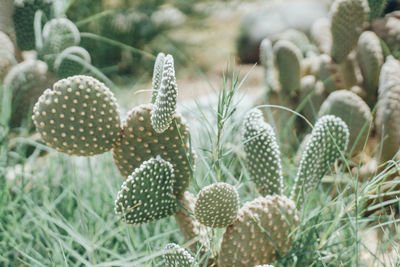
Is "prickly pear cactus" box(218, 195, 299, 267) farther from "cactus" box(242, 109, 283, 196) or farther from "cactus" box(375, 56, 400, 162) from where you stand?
"cactus" box(375, 56, 400, 162)

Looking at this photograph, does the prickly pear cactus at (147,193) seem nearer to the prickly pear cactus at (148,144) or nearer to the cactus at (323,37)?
the prickly pear cactus at (148,144)

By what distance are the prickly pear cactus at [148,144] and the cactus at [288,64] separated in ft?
2.67

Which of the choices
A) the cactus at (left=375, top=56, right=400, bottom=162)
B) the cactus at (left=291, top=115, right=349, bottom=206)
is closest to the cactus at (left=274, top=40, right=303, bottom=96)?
the cactus at (left=375, top=56, right=400, bottom=162)

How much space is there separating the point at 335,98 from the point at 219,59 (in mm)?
3272

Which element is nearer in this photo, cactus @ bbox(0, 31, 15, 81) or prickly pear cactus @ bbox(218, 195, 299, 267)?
prickly pear cactus @ bbox(218, 195, 299, 267)

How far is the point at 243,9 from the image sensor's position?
4793mm

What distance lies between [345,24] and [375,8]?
0.11m

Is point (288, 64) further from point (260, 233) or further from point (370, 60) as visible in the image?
point (260, 233)

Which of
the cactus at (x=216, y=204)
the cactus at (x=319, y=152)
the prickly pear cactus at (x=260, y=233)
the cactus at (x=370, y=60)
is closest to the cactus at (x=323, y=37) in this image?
the cactus at (x=370, y=60)

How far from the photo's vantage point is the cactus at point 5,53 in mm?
1208

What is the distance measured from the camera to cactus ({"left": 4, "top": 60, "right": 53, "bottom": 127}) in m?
1.23

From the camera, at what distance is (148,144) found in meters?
0.73

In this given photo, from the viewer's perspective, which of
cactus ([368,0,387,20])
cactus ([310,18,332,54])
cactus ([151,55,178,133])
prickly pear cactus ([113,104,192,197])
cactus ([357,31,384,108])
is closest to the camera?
cactus ([151,55,178,133])

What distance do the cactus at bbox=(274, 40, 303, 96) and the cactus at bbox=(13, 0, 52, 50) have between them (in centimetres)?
72
